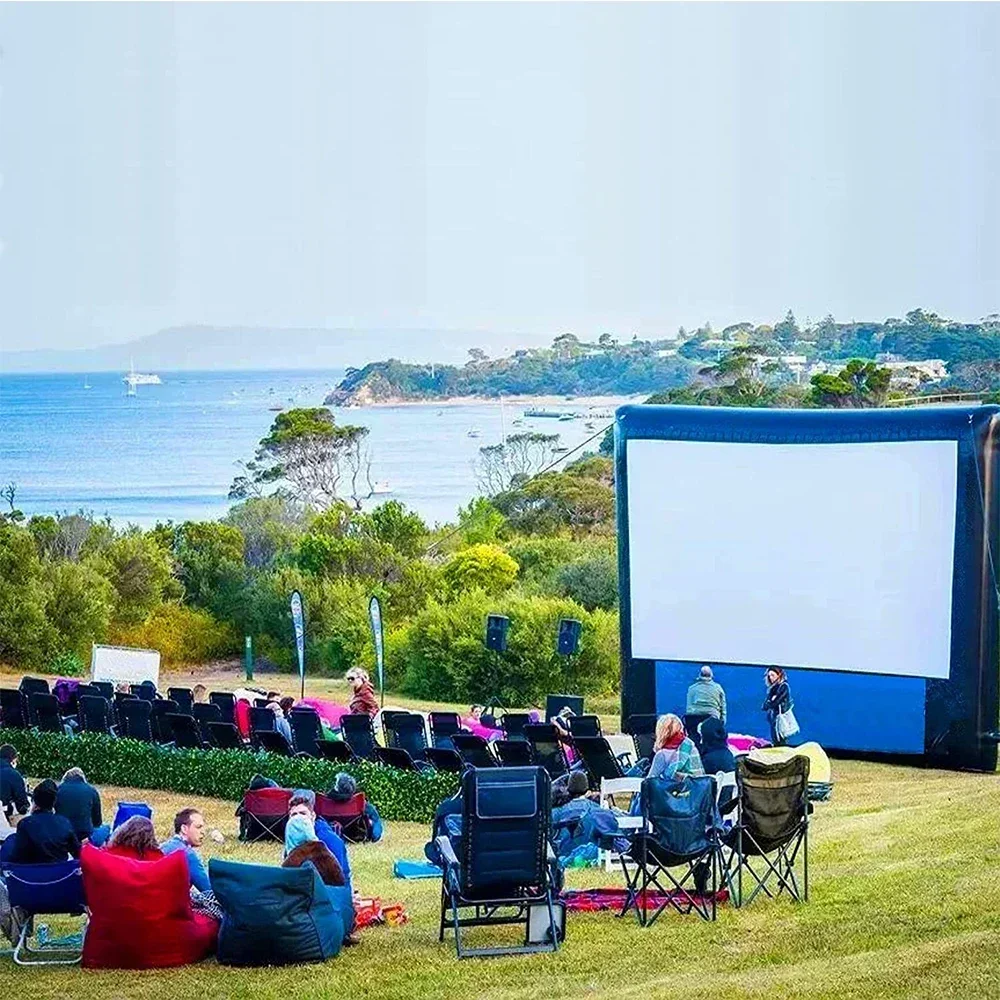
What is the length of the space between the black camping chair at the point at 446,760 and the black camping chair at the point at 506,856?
16.2ft

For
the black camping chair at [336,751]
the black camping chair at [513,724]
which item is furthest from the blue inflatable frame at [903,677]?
the black camping chair at [336,751]

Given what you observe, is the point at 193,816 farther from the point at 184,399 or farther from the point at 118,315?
the point at 184,399

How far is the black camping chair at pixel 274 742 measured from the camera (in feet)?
49.9

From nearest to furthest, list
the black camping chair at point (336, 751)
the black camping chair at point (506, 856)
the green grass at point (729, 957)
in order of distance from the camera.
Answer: the green grass at point (729, 957)
the black camping chair at point (506, 856)
the black camping chair at point (336, 751)

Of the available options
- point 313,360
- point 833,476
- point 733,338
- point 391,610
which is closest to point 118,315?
point 313,360

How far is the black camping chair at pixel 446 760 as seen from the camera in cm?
1379

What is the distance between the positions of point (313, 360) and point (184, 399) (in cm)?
1881

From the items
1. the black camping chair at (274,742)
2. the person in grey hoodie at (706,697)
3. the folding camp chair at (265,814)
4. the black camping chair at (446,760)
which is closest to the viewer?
the folding camp chair at (265,814)

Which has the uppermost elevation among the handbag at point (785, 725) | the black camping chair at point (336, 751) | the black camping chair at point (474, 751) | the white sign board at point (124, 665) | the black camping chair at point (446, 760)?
the black camping chair at point (474, 751)

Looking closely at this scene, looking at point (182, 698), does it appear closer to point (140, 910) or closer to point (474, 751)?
point (474, 751)

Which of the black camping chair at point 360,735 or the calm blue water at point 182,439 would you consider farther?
the calm blue water at point 182,439

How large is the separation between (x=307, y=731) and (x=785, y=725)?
14.0 ft

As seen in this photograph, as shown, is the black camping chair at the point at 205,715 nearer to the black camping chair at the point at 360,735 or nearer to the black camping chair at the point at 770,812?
the black camping chair at the point at 360,735

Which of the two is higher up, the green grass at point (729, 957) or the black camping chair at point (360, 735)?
the green grass at point (729, 957)
